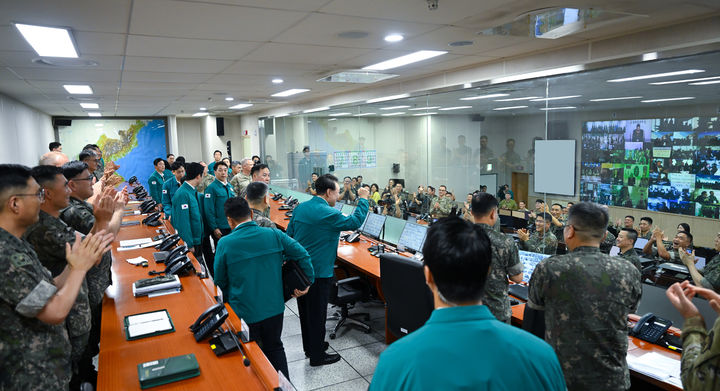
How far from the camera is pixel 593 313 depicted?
2.05 meters

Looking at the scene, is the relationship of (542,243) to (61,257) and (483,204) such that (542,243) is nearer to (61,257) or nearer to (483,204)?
(483,204)

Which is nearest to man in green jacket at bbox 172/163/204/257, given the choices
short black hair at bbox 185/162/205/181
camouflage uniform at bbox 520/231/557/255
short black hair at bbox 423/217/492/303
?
short black hair at bbox 185/162/205/181

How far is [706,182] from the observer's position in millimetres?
3783

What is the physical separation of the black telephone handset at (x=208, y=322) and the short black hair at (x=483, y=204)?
1603 millimetres

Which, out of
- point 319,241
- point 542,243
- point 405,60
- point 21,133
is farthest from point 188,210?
point 21,133

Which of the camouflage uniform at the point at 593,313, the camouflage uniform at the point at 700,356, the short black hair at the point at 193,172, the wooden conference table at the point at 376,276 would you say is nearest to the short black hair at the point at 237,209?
the wooden conference table at the point at 376,276

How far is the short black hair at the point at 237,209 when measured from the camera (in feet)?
9.27

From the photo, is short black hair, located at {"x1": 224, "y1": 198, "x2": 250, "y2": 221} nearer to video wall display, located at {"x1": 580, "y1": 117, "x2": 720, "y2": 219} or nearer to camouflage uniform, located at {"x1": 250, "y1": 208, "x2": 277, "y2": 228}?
camouflage uniform, located at {"x1": 250, "y1": 208, "x2": 277, "y2": 228}

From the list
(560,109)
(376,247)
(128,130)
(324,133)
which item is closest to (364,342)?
(376,247)

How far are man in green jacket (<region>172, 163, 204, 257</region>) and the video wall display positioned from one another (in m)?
4.46

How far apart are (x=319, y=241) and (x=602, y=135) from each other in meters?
3.11

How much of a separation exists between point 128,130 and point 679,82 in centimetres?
1550

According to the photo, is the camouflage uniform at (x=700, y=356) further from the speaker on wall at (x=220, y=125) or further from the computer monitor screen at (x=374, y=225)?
the speaker on wall at (x=220, y=125)

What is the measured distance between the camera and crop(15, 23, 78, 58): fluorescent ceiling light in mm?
3178
